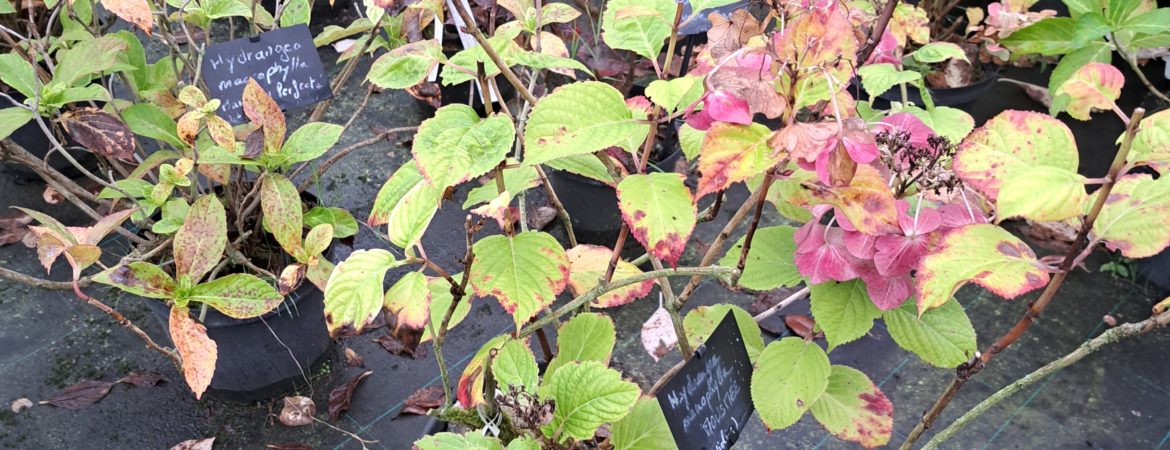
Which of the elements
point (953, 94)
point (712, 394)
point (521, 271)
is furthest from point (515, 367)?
point (953, 94)

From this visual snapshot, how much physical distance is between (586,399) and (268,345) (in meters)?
1.05

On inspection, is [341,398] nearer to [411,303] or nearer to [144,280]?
[144,280]

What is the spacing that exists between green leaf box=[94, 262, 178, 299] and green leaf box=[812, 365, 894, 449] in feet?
3.05

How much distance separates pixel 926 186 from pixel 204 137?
50.2 inches

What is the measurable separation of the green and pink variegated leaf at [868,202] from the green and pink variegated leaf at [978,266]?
0.05m

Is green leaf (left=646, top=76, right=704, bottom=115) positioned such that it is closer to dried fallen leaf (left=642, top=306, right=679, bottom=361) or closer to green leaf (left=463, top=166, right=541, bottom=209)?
green leaf (left=463, top=166, right=541, bottom=209)

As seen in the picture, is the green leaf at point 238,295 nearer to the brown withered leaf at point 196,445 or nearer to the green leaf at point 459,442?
the green leaf at point 459,442

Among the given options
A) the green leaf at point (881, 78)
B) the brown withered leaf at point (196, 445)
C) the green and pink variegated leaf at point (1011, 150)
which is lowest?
the brown withered leaf at point (196, 445)

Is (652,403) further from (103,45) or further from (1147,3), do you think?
(1147,3)

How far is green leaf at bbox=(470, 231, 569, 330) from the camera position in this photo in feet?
3.09

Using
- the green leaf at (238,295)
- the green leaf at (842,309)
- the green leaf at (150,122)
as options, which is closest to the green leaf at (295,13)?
the green leaf at (150,122)

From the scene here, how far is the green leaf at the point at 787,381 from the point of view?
1.12 m

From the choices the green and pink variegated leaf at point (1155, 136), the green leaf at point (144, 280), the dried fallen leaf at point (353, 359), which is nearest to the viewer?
the green and pink variegated leaf at point (1155, 136)

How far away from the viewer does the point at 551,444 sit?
37.7 inches
